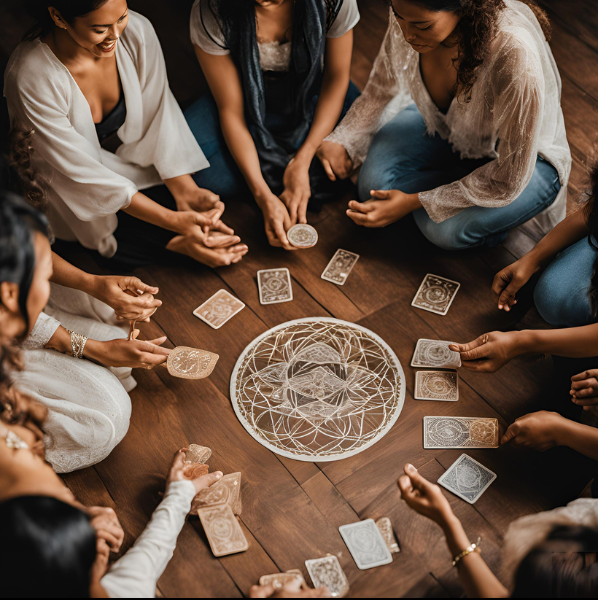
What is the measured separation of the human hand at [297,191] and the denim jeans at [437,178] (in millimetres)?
248


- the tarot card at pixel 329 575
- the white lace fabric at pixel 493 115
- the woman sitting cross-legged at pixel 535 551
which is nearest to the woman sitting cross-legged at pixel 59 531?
the tarot card at pixel 329 575

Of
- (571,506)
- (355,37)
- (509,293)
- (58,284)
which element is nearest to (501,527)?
(571,506)

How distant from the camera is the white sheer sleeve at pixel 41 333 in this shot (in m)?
1.87

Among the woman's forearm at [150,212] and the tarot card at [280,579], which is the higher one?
the woman's forearm at [150,212]

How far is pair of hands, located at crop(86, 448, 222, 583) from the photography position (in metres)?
1.60

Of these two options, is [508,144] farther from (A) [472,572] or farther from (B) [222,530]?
(B) [222,530]

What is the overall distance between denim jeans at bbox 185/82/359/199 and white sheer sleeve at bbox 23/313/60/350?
924mm

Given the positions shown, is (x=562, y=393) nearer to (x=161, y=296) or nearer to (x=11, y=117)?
(x=161, y=296)

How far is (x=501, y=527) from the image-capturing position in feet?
5.92

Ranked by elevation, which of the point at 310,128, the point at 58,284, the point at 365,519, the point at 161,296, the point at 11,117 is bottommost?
the point at 365,519

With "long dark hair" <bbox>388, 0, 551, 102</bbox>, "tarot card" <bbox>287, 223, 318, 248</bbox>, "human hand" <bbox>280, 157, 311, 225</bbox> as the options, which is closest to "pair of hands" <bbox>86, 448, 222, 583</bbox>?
"tarot card" <bbox>287, 223, 318, 248</bbox>

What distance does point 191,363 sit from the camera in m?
2.10

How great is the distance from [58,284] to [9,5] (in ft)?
6.90

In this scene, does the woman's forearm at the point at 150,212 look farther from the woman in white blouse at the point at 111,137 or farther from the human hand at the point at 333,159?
the human hand at the point at 333,159
